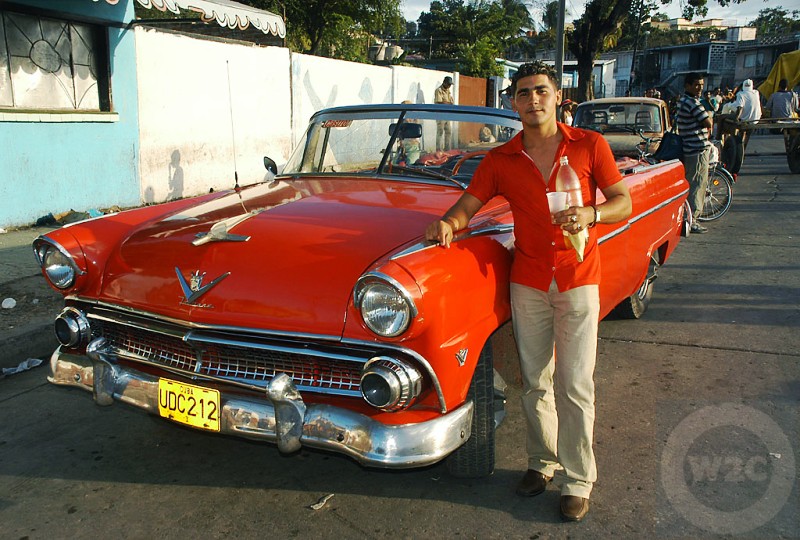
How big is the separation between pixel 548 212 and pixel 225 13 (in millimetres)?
7561

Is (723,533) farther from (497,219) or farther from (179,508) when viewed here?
(179,508)

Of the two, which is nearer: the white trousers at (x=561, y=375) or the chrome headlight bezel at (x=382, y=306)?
the chrome headlight bezel at (x=382, y=306)

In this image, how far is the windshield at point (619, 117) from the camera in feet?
33.8

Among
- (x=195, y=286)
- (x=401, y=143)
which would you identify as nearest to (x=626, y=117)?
(x=401, y=143)

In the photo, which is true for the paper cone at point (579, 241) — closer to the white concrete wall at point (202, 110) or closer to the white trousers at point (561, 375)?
the white trousers at point (561, 375)

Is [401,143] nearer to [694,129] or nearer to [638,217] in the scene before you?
[638,217]

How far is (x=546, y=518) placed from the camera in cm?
281

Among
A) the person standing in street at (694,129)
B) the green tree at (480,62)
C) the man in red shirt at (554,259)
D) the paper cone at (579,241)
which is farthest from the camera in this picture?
the green tree at (480,62)

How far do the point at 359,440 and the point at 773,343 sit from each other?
341 centimetres

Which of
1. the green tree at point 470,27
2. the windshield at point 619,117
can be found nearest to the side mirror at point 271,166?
the windshield at point 619,117

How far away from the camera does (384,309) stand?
2539mm

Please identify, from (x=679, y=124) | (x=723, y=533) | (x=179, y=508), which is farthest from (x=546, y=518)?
(x=679, y=124)

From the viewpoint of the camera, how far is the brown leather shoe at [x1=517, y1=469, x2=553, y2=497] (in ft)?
9.66

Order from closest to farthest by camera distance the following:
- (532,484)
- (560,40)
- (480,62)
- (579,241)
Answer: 1. (579,241)
2. (532,484)
3. (560,40)
4. (480,62)
